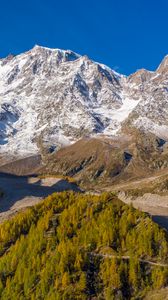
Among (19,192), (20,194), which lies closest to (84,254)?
(20,194)

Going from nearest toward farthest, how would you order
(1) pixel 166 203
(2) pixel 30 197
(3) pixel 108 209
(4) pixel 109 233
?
(4) pixel 109 233, (3) pixel 108 209, (2) pixel 30 197, (1) pixel 166 203

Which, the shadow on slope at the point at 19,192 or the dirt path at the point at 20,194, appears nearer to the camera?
the dirt path at the point at 20,194

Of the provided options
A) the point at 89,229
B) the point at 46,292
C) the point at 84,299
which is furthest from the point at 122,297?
the point at 89,229

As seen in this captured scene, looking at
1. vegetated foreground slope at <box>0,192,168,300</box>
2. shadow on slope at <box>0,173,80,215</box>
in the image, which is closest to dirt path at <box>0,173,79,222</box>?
shadow on slope at <box>0,173,80,215</box>

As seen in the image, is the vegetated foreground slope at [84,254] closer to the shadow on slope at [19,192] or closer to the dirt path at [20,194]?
the dirt path at [20,194]

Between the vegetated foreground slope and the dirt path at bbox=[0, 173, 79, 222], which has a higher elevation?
the dirt path at bbox=[0, 173, 79, 222]

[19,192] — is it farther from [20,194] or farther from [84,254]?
[84,254]

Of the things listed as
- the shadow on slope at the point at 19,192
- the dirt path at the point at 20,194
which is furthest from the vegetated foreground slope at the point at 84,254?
the shadow on slope at the point at 19,192

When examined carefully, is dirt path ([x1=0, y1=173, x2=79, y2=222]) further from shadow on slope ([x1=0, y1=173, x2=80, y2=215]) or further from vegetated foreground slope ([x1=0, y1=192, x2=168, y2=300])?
vegetated foreground slope ([x1=0, y1=192, x2=168, y2=300])

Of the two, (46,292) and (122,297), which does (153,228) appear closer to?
(122,297)
